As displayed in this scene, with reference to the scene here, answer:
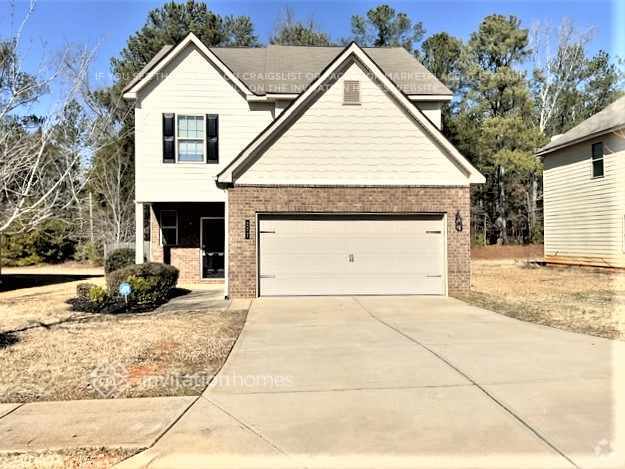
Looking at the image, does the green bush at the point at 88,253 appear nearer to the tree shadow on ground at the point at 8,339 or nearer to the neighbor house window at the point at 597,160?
the tree shadow on ground at the point at 8,339

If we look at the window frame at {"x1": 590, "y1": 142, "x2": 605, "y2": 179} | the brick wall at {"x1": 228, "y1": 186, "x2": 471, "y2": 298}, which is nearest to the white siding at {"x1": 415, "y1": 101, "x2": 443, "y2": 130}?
the brick wall at {"x1": 228, "y1": 186, "x2": 471, "y2": 298}

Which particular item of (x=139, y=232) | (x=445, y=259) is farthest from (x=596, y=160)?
(x=139, y=232)

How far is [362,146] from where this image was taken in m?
13.7

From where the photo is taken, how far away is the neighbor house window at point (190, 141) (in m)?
16.8

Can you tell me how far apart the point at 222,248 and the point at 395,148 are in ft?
25.5

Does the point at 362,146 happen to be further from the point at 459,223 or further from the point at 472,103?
the point at 472,103

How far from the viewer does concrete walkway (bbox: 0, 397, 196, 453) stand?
4262 mm

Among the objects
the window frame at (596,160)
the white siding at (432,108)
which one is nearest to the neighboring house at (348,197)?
the white siding at (432,108)

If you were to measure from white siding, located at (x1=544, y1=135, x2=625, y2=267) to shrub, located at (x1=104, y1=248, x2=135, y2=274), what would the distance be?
18886mm

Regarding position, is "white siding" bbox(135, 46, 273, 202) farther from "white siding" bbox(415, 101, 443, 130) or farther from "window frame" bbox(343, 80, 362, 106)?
"white siding" bbox(415, 101, 443, 130)

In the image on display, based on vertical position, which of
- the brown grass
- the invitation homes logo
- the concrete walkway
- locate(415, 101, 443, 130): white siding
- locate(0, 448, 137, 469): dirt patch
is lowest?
locate(0, 448, 137, 469): dirt patch

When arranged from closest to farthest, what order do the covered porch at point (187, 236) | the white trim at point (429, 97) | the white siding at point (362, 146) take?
1. the white siding at point (362, 146)
2. the white trim at point (429, 97)
3. the covered porch at point (187, 236)

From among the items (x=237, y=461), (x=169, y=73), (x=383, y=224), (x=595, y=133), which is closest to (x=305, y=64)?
(x=169, y=73)

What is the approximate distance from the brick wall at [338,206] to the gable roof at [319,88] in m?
0.59
